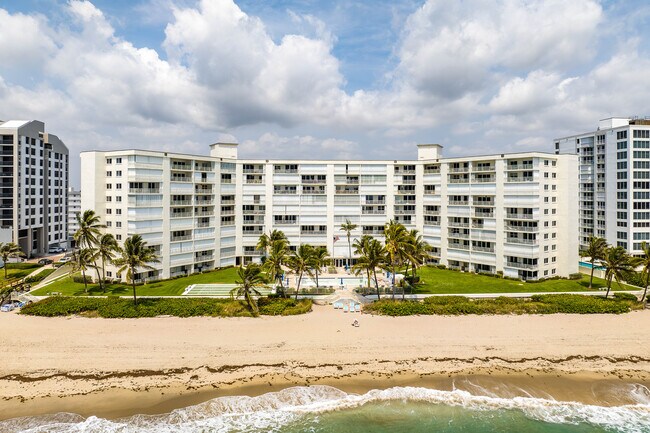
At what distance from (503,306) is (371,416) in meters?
29.9

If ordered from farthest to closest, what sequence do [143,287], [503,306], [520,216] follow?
1. [520,216]
2. [143,287]
3. [503,306]

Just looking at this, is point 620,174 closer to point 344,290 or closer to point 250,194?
point 344,290

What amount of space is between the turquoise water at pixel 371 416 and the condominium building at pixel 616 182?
68.4m

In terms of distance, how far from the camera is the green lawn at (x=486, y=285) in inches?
2283

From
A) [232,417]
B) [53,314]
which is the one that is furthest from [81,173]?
[232,417]

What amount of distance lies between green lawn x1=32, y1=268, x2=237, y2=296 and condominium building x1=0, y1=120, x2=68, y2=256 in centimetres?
3592

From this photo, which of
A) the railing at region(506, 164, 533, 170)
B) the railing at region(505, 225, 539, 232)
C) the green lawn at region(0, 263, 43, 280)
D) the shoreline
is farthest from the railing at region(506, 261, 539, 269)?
the green lawn at region(0, 263, 43, 280)

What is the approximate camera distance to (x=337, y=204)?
258ft

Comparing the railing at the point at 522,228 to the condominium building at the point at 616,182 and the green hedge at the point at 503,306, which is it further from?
the condominium building at the point at 616,182

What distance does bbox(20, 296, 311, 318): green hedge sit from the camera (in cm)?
4662

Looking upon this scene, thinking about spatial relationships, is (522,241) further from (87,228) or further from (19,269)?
(19,269)

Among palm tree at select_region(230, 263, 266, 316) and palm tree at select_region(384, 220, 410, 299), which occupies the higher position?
palm tree at select_region(384, 220, 410, 299)

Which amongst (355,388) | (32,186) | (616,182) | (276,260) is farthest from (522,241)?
(32,186)

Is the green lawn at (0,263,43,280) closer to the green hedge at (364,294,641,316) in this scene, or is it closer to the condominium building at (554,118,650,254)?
the green hedge at (364,294,641,316)
